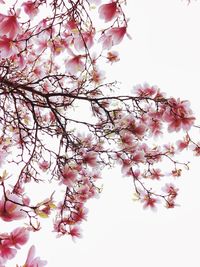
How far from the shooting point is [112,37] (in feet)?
7.27

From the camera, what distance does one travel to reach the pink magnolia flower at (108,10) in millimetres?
2033

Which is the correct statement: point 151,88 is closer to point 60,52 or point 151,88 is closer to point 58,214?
point 60,52

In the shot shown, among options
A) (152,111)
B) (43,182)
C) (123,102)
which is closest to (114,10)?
(123,102)

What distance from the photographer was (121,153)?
3139mm

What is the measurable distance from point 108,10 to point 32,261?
1.48 meters

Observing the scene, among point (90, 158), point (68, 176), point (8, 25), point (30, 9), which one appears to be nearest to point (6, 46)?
point (8, 25)

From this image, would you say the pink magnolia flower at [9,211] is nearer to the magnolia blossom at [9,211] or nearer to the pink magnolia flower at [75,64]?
the magnolia blossom at [9,211]

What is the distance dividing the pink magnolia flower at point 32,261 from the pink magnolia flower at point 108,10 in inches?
55.4

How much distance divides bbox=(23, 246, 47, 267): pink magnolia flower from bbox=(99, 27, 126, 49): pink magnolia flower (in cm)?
142

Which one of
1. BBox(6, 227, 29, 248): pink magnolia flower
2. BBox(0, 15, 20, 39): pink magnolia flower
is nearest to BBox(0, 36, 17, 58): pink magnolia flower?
BBox(0, 15, 20, 39): pink magnolia flower

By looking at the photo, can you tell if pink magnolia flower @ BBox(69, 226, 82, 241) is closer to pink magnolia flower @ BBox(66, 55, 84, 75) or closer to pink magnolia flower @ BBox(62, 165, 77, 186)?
pink magnolia flower @ BBox(62, 165, 77, 186)

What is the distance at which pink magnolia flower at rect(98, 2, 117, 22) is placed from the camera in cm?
203

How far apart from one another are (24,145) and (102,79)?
1008 mm

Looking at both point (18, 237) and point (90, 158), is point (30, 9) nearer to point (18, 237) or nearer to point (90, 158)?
point (90, 158)
